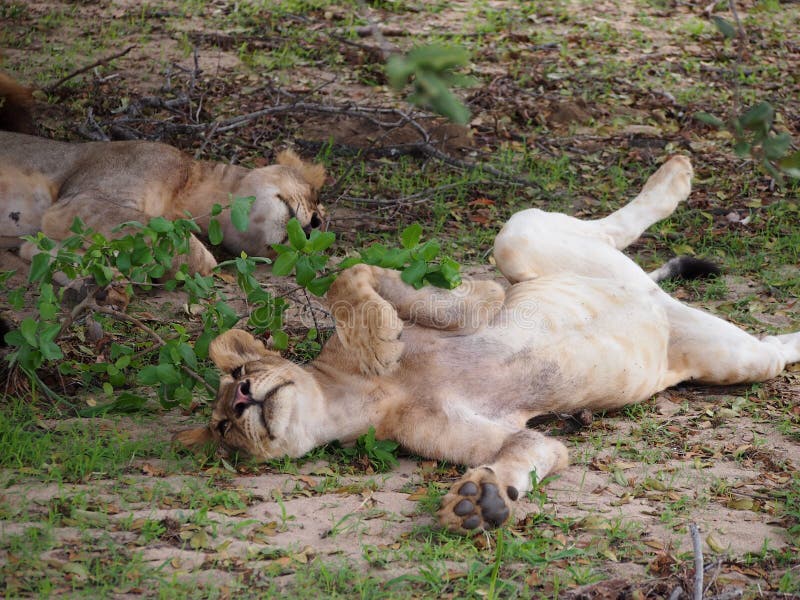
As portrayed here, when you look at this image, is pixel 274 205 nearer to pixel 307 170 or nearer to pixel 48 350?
pixel 307 170

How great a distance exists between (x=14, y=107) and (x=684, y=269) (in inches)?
193

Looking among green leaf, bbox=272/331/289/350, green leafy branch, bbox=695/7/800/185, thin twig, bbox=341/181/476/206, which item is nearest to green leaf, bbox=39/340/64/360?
green leaf, bbox=272/331/289/350

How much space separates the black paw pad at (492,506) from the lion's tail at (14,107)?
5.17m

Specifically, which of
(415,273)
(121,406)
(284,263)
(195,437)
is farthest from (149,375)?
(415,273)

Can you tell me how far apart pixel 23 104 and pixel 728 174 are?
560 cm

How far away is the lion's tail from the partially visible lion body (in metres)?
0.39

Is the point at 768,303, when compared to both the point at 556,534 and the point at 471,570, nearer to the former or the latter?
the point at 556,534

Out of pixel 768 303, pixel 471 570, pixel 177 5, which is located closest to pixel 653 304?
pixel 768 303

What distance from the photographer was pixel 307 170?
6.92m

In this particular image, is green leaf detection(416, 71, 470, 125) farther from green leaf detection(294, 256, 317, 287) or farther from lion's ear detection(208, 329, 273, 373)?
lion's ear detection(208, 329, 273, 373)

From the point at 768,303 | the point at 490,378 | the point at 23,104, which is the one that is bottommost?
the point at 768,303

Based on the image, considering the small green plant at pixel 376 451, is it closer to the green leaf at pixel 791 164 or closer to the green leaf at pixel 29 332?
the green leaf at pixel 29 332

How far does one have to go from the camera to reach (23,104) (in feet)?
23.7

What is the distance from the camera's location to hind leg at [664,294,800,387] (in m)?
5.11
